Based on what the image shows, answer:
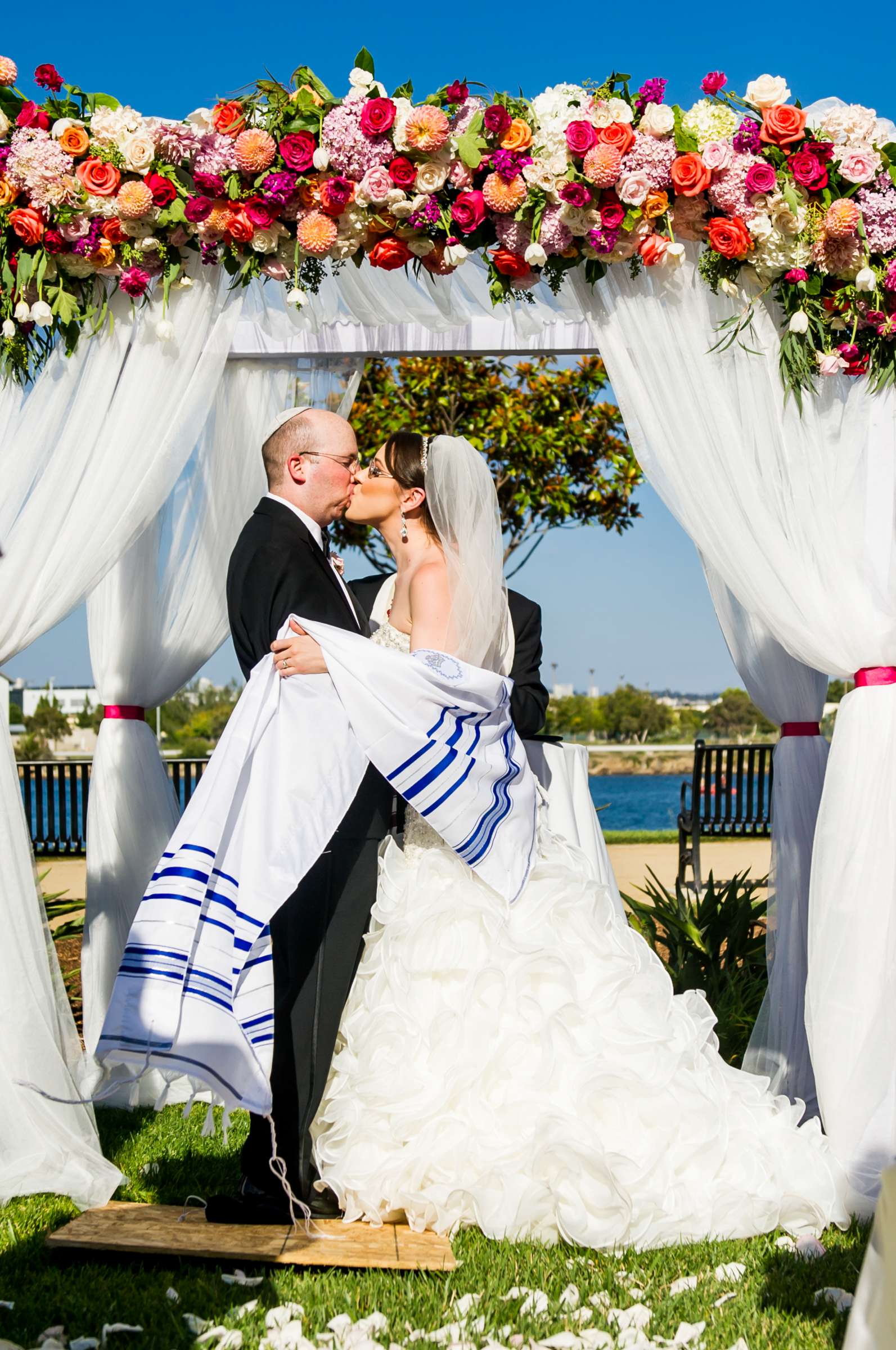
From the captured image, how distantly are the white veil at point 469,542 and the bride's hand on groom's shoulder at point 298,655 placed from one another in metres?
0.43

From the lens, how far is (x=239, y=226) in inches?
141

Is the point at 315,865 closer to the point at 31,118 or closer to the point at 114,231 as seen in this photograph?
the point at 114,231

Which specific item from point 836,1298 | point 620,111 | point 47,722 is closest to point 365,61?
point 620,111

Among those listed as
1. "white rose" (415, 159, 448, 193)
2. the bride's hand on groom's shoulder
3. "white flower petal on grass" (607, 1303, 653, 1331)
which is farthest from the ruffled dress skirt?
"white rose" (415, 159, 448, 193)

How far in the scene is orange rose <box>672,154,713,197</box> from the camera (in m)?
3.41

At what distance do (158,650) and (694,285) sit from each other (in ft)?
8.91

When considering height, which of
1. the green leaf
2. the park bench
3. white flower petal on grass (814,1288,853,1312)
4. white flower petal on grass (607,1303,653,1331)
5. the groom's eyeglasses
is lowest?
white flower petal on grass (607,1303,653,1331)

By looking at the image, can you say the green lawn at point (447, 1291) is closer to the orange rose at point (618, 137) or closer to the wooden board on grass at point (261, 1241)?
the wooden board on grass at point (261, 1241)

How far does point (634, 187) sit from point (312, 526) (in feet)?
4.57

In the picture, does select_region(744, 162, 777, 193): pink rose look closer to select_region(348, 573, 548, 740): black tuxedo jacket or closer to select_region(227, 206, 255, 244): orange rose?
select_region(227, 206, 255, 244): orange rose

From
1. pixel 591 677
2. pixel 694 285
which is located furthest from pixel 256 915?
pixel 591 677

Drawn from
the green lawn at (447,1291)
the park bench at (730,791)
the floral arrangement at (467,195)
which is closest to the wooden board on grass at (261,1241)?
the green lawn at (447,1291)

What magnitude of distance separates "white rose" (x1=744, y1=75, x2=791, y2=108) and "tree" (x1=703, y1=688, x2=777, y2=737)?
141 feet

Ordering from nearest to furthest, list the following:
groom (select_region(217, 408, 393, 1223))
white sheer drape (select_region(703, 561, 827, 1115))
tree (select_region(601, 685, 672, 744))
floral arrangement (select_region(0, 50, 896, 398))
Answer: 1. groom (select_region(217, 408, 393, 1223))
2. floral arrangement (select_region(0, 50, 896, 398))
3. white sheer drape (select_region(703, 561, 827, 1115))
4. tree (select_region(601, 685, 672, 744))
